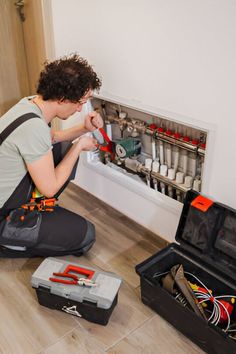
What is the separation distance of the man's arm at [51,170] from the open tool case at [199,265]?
18.6 inches

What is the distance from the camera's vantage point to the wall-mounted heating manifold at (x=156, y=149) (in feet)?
5.15

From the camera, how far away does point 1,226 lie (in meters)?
1.48

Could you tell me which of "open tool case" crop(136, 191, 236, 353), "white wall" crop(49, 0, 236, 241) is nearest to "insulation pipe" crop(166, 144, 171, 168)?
"white wall" crop(49, 0, 236, 241)

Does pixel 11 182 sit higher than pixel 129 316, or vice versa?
pixel 11 182

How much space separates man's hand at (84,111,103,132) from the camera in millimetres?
1643

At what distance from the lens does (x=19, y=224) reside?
1476mm

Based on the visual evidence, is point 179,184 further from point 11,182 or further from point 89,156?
point 11,182

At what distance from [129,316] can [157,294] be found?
166mm

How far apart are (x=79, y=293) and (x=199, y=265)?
485 mm

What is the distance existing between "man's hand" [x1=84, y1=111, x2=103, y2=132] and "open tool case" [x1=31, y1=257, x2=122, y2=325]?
26.2 inches

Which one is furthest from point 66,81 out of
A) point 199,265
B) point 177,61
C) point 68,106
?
point 199,265

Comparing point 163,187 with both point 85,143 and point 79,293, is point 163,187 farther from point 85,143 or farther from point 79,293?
point 79,293

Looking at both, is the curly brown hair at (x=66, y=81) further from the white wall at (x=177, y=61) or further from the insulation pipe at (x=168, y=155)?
the insulation pipe at (x=168, y=155)

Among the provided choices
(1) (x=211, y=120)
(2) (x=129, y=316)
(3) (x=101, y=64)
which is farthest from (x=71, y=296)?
(3) (x=101, y=64)
